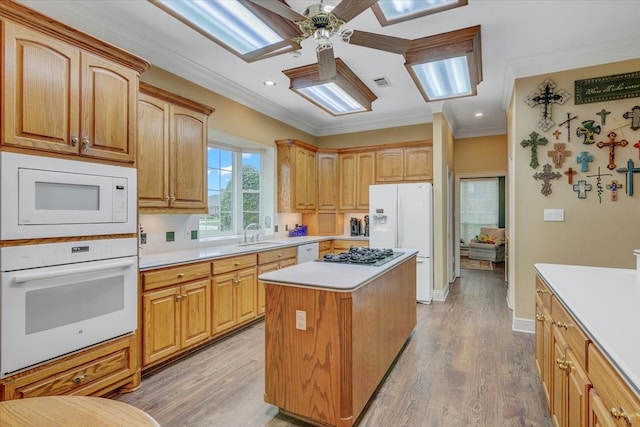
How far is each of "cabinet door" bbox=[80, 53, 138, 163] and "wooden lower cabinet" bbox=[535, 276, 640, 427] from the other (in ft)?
8.93

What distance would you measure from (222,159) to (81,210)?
2.56 m

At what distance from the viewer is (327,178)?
5699 mm

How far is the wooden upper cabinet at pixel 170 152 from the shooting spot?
281 centimetres

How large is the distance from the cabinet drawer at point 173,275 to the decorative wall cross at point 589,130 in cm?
389

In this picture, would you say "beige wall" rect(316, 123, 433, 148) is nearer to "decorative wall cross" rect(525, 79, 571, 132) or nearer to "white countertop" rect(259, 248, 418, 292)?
"decorative wall cross" rect(525, 79, 571, 132)

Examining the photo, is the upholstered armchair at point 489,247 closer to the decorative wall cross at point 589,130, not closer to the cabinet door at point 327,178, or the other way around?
the cabinet door at point 327,178

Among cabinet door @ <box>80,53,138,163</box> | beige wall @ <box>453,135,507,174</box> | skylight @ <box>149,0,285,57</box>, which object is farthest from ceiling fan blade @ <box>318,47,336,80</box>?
beige wall @ <box>453,135,507,174</box>

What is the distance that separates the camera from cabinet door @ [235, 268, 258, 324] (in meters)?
3.41

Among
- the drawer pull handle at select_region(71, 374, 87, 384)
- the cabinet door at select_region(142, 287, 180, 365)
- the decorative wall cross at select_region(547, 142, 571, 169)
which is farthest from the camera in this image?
the decorative wall cross at select_region(547, 142, 571, 169)

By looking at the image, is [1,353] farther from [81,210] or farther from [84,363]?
[81,210]

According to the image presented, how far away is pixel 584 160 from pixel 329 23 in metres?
2.96

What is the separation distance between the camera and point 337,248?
5.35 metres

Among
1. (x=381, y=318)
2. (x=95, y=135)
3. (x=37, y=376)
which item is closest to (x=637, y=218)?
(x=381, y=318)

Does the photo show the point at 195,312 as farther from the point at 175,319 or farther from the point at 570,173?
the point at 570,173
